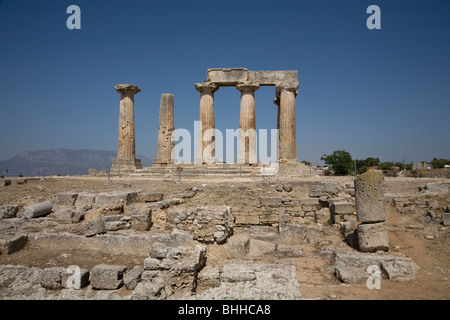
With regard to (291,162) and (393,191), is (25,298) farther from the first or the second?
(291,162)

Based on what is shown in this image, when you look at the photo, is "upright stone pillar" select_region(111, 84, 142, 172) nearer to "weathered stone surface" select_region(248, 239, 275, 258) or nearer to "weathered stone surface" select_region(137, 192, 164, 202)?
"weathered stone surface" select_region(137, 192, 164, 202)

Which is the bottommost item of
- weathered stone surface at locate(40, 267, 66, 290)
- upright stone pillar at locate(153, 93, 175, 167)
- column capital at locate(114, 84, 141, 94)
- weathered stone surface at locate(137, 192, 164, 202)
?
weathered stone surface at locate(40, 267, 66, 290)

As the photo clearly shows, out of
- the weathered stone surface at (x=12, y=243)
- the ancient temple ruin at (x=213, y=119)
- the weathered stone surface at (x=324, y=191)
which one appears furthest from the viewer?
the ancient temple ruin at (x=213, y=119)

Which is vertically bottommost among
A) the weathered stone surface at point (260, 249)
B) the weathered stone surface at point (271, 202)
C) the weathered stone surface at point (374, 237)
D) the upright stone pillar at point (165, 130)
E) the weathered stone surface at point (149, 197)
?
the weathered stone surface at point (260, 249)

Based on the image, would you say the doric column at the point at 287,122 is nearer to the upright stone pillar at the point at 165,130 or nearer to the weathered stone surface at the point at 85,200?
the upright stone pillar at the point at 165,130

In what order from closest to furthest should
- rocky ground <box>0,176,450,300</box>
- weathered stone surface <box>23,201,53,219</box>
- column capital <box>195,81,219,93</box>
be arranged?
rocky ground <box>0,176,450,300</box>, weathered stone surface <box>23,201,53,219</box>, column capital <box>195,81,219,93</box>

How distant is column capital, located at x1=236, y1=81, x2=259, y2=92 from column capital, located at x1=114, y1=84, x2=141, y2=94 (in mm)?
8562

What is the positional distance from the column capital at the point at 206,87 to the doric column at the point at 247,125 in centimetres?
186

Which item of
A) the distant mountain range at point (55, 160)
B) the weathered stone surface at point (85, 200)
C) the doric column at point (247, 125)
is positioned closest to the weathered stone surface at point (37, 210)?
the weathered stone surface at point (85, 200)

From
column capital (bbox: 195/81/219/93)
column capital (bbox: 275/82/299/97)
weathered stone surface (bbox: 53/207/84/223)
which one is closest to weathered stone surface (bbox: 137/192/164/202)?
weathered stone surface (bbox: 53/207/84/223)

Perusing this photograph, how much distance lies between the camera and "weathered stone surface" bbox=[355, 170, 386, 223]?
25.1 feet

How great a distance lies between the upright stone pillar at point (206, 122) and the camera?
2277 cm

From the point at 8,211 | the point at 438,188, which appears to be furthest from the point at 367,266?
the point at 8,211
